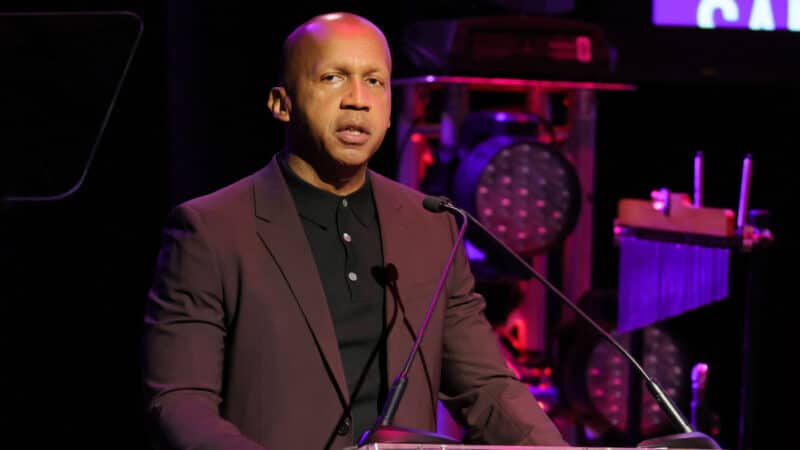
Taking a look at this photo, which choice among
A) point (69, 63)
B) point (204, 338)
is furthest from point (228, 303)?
point (69, 63)

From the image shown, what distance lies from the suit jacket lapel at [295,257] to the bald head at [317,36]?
23 cm

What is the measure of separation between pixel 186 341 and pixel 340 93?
23.9 inches

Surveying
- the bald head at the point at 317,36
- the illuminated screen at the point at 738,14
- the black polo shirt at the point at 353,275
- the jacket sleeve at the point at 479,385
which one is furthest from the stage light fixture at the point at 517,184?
the bald head at the point at 317,36

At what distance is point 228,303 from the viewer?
7.42ft

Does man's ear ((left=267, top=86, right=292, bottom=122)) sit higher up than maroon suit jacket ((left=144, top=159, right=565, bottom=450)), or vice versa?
man's ear ((left=267, top=86, right=292, bottom=122))

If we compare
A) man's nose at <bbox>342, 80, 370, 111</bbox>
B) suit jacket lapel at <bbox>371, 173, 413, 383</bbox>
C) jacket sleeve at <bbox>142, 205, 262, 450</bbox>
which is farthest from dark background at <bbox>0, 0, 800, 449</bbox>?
man's nose at <bbox>342, 80, 370, 111</bbox>

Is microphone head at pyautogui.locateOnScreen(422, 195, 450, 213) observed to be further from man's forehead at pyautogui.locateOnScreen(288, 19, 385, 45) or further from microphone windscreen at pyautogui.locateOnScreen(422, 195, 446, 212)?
man's forehead at pyautogui.locateOnScreen(288, 19, 385, 45)

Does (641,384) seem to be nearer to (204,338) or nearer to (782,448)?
(782,448)

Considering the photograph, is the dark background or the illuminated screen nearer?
the dark background

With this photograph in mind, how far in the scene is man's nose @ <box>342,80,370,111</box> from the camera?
234cm

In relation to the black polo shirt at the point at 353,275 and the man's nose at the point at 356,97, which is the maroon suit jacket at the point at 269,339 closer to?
the black polo shirt at the point at 353,275

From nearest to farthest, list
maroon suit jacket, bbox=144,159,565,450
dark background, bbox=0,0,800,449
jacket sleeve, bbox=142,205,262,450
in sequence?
jacket sleeve, bbox=142,205,262,450 → maroon suit jacket, bbox=144,159,565,450 → dark background, bbox=0,0,800,449

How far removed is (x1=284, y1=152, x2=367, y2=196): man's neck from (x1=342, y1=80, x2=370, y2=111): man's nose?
152 mm

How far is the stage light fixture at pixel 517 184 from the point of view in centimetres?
407
